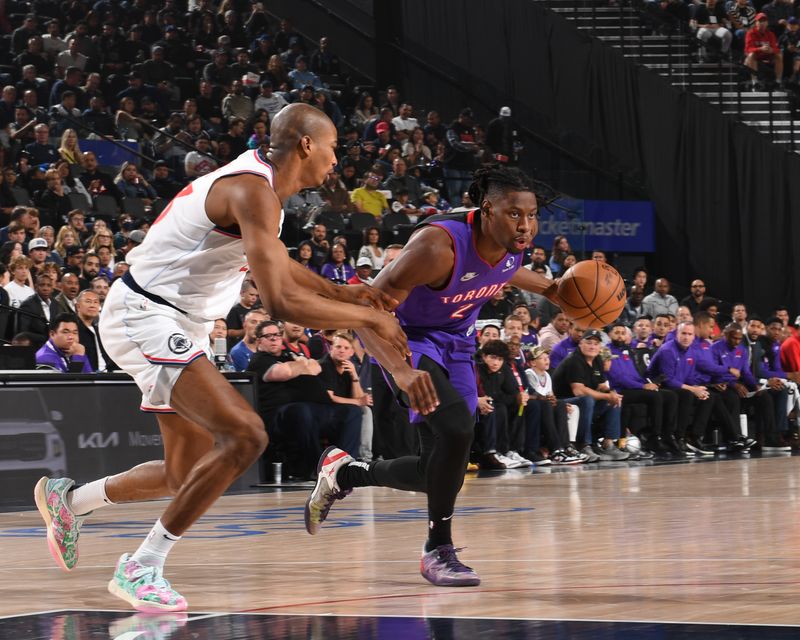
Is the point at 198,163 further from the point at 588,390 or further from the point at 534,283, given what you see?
the point at 534,283

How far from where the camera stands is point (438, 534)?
234 inches

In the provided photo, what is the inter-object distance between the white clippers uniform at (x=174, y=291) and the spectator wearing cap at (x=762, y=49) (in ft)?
67.1

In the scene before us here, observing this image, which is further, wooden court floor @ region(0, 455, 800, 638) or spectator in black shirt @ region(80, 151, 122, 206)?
spectator in black shirt @ region(80, 151, 122, 206)

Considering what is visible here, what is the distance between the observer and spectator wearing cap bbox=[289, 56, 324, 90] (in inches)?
935

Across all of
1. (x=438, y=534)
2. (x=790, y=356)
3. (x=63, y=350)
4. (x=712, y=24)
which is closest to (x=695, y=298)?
(x=790, y=356)

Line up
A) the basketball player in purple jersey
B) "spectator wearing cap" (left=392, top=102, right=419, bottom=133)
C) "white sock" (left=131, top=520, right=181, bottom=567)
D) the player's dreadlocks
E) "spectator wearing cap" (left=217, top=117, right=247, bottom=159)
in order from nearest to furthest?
"white sock" (left=131, top=520, right=181, bottom=567) → the basketball player in purple jersey → the player's dreadlocks → "spectator wearing cap" (left=217, top=117, right=247, bottom=159) → "spectator wearing cap" (left=392, top=102, right=419, bottom=133)

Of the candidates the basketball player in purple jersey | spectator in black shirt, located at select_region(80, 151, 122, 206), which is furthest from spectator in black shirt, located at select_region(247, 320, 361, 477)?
the basketball player in purple jersey

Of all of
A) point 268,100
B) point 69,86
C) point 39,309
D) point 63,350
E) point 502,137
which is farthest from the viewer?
point 502,137

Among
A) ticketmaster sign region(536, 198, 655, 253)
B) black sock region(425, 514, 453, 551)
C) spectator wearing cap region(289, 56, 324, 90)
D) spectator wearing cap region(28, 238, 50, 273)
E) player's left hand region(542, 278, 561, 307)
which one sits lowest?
black sock region(425, 514, 453, 551)

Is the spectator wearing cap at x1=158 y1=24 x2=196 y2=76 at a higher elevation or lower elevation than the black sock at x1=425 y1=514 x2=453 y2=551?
→ higher

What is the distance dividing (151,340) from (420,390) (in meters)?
1.07

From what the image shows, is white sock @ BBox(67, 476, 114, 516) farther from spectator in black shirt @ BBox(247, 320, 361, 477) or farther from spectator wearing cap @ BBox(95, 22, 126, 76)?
spectator wearing cap @ BBox(95, 22, 126, 76)

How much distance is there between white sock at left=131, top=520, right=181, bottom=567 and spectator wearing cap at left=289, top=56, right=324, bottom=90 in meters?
19.0

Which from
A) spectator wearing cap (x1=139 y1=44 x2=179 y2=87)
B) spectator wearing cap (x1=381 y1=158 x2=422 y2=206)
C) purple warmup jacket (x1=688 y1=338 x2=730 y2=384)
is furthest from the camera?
spectator wearing cap (x1=139 y1=44 x2=179 y2=87)
